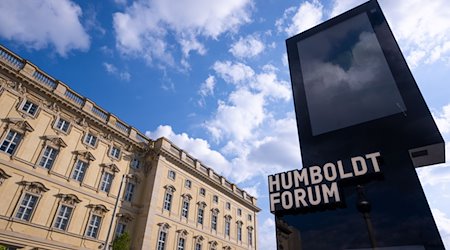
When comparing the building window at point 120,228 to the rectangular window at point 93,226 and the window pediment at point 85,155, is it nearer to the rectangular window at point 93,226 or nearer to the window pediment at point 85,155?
the rectangular window at point 93,226

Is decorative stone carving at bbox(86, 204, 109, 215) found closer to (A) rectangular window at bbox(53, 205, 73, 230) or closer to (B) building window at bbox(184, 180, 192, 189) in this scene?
(A) rectangular window at bbox(53, 205, 73, 230)

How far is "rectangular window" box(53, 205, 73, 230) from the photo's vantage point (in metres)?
23.0

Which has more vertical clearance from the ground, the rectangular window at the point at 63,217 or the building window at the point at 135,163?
the building window at the point at 135,163

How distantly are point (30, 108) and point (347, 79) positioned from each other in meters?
26.0

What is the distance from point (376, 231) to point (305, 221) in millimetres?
2810

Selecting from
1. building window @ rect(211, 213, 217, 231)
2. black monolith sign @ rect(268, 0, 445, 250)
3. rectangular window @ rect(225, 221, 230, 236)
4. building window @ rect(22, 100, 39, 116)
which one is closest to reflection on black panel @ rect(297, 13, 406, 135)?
black monolith sign @ rect(268, 0, 445, 250)

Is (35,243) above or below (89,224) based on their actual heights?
below

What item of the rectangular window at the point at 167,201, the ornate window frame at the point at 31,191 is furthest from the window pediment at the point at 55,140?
the rectangular window at the point at 167,201

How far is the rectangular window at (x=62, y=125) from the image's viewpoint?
25.6m

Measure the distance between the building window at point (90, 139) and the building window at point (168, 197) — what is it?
33.2ft

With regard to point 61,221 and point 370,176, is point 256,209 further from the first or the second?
point 370,176

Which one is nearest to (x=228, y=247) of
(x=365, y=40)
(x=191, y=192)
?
(x=191, y=192)

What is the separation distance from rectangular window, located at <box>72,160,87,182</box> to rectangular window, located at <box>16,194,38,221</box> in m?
3.88

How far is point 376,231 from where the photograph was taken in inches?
400
